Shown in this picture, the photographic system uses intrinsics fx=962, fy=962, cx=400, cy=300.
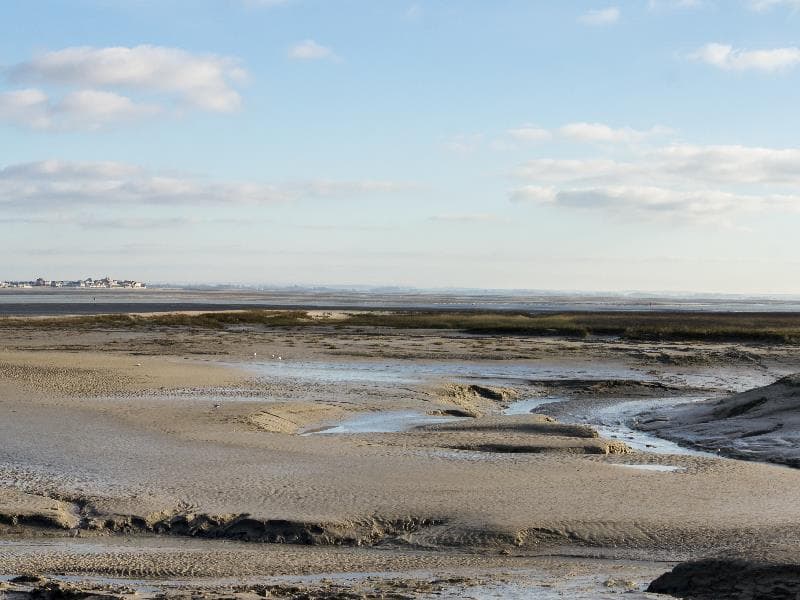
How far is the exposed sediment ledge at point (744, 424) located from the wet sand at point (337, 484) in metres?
1.39

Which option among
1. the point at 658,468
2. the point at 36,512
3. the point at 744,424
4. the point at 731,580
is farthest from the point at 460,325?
the point at 731,580

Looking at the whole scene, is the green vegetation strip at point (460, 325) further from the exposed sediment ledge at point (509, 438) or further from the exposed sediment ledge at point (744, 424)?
the exposed sediment ledge at point (509, 438)

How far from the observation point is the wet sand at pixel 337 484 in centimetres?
911

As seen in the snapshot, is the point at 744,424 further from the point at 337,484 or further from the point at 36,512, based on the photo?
the point at 36,512

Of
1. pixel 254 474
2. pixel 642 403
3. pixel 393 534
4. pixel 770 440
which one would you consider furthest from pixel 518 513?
pixel 642 403

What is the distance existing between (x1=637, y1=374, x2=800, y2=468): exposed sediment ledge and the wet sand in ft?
4.55

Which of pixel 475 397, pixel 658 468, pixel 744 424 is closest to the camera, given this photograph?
pixel 658 468

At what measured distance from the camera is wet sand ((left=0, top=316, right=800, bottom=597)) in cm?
911

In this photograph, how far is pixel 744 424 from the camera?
17.1m

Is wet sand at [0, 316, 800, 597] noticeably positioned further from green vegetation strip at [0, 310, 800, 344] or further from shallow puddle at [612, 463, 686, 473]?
green vegetation strip at [0, 310, 800, 344]

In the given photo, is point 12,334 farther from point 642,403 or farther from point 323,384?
point 642,403

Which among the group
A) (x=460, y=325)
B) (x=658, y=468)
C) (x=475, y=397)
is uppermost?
(x=460, y=325)

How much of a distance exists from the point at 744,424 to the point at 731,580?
10.1m

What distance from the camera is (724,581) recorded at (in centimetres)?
763
